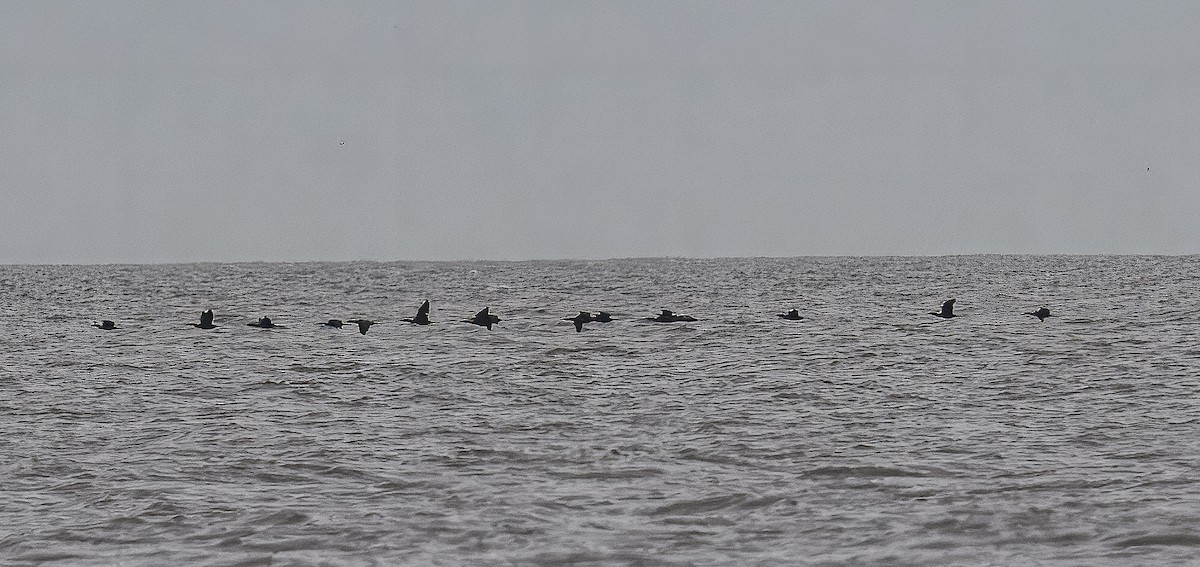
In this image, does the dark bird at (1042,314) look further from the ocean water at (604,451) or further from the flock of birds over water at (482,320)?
the ocean water at (604,451)

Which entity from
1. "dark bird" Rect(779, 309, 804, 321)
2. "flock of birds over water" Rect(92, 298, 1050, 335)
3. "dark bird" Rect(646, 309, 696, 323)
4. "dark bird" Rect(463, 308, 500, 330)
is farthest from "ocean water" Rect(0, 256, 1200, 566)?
"dark bird" Rect(779, 309, 804, 321)

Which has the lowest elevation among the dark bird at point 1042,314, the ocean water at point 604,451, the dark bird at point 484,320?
the ocean water at point 604,451

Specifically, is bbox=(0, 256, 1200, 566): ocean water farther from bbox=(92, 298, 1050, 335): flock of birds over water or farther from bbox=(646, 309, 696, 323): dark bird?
bbox=(646, 309, 696, 323): dark bird

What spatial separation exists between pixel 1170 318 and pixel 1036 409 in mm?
23558

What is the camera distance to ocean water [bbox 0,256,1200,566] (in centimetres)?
1052

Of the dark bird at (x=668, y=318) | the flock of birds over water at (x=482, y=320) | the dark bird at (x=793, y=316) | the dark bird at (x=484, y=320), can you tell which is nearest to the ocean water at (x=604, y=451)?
the flock of birds over water at (x=482, y=320)

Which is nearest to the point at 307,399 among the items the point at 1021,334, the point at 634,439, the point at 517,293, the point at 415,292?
the point at 634,439

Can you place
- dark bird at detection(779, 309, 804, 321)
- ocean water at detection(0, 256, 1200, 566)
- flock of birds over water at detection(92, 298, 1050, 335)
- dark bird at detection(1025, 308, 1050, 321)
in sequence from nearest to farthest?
ocean water at detection(0, 256, 1200, 566) < flock of birds over water at detection(92, 298, 1050, 335) < dark bird at detection(1025, 308, 1050, 321) < dark bird at detection(779, 309, 804, 321)

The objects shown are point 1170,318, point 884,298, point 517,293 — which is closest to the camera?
point 1170,318

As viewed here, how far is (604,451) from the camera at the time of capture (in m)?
14.9

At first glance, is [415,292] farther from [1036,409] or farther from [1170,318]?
[1036,409]

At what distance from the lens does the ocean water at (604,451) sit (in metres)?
10.5

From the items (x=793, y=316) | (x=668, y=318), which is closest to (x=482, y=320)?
(x=668, y=318)

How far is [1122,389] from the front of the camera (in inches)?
818
